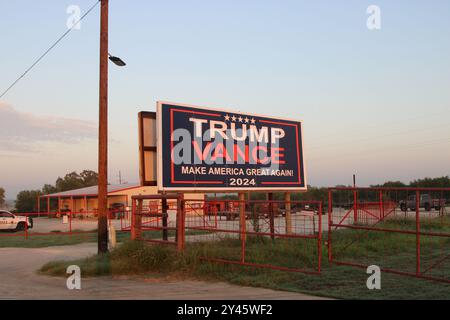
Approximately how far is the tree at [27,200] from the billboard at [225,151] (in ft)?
207

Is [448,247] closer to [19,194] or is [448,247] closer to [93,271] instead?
[93,271]

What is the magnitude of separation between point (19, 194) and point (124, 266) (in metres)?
71.4

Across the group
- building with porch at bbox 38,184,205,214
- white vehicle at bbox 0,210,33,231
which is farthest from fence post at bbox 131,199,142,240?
building with porch at bbox 38,184,205,214

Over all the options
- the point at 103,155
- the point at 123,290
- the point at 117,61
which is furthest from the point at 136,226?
the point at 117,61

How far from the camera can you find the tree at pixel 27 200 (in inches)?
2906

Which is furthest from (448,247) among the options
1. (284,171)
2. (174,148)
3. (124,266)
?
(124,266)

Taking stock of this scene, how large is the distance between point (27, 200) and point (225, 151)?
67.7 meters

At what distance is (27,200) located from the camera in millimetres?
75875

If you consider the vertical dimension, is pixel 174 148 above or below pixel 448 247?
above

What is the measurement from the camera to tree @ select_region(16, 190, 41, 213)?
242 feet

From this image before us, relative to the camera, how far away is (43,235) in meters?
26.8

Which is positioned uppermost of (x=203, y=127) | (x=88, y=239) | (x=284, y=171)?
(x=203, y=127)

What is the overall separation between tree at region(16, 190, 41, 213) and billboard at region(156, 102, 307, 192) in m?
63.1

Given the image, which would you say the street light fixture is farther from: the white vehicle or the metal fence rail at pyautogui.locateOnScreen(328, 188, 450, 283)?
the white vehicle
